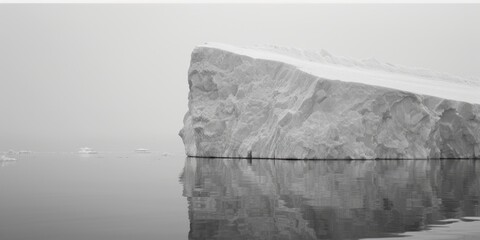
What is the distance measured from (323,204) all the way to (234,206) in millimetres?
1593

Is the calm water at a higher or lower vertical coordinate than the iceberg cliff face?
lower

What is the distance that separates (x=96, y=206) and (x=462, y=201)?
6.59 m

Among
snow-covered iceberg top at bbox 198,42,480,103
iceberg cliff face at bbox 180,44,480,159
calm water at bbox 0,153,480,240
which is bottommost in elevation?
calm water at bbox 0,153,480,240

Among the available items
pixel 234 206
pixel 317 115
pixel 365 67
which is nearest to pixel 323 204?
pixel 234 206

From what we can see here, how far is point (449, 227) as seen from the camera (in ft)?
24.7

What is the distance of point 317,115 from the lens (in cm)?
2689

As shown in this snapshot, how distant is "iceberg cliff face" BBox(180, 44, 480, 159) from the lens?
26.4 m

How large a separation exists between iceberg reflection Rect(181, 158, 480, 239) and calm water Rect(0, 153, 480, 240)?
1 cm

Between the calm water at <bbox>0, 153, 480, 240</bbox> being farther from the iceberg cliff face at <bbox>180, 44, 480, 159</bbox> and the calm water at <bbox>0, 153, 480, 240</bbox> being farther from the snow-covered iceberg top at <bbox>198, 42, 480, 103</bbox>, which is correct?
the snow-covered iceberg top at <bbox>198, 42, 480, 103</bbox>

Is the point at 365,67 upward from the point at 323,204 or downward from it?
upward

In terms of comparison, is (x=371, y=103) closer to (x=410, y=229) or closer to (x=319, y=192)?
(x=319, y=192)

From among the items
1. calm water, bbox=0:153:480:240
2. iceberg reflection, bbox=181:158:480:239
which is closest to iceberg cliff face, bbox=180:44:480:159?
iceberg reflection, bbox=181:158:480:239

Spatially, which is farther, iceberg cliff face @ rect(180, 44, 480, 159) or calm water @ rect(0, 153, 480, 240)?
iceberg cliff face @ rect(180, 44, 480, 159)

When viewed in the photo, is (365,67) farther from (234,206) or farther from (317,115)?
(234,206)
